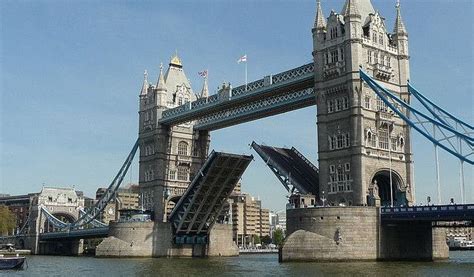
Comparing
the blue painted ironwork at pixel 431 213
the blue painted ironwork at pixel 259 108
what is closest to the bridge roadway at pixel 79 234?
the blue painted ironwork at pixel 259 108

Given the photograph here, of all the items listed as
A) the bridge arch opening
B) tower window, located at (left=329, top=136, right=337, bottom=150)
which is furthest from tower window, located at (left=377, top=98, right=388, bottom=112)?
the bridge arch opening

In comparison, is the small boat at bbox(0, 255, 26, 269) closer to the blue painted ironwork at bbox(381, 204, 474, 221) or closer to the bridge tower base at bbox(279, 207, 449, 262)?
the bridge tower base at bbox(279, 207, 449, 262)

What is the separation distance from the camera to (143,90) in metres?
104

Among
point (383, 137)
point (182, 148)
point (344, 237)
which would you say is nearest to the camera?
point (344, 237)

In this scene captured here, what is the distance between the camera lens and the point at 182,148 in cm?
9925

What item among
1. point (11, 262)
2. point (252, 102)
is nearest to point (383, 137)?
point (252, 102)

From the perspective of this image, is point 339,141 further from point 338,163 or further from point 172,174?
point 172,174

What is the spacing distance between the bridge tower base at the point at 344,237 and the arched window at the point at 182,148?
34847 millimetres

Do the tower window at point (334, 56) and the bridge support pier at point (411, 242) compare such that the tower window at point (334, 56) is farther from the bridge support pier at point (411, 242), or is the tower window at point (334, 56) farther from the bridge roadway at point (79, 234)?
the bridge roadway at point (79, 234)

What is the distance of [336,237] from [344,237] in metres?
0.76

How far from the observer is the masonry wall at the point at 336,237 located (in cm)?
6356

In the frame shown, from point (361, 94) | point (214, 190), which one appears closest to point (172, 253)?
point (214, 190)

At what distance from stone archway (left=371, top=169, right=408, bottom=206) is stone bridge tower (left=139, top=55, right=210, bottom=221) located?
1311 inches

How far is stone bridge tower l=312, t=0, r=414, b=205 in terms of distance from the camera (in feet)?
228
